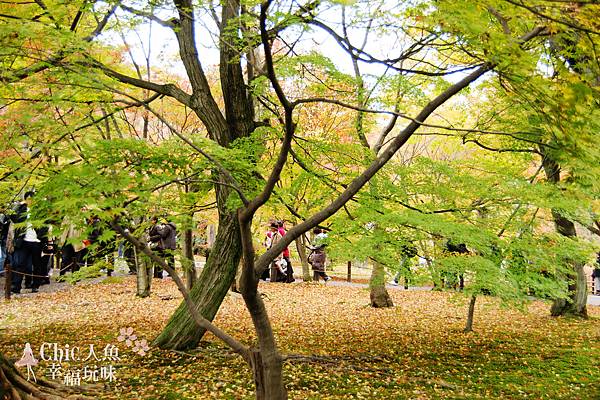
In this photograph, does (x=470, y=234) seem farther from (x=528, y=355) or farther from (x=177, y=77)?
(x=177, y=77)

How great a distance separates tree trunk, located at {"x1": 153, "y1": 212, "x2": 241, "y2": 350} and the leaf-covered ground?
237 mm

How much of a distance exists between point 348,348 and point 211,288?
232cm

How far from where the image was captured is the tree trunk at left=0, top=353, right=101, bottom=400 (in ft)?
12.7

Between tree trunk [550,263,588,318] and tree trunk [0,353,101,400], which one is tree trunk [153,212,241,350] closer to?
tree trunk [0,353,101,400]

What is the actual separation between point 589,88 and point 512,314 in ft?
31.8

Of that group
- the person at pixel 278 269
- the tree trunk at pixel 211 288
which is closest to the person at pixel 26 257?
the tree trunk at pixel 211 288

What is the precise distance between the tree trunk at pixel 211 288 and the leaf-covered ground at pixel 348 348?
0.24 m

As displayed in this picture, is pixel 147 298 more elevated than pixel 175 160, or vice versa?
pixel 175 160

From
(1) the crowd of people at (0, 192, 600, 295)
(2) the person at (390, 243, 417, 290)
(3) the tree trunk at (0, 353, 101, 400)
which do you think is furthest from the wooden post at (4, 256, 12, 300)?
(2) the person at (390, 243, 417, 290)

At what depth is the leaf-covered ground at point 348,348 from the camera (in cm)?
580

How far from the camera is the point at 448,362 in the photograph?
716 centimetres

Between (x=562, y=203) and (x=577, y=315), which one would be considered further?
(x=577, y=315)

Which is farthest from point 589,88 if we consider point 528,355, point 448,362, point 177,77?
point 177,77

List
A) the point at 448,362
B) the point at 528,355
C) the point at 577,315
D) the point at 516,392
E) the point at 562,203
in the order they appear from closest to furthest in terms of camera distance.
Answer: the point at 516,392 < the point at 562,203 < the point at 448,362 < the point at 528,355 < the point at 577,315
